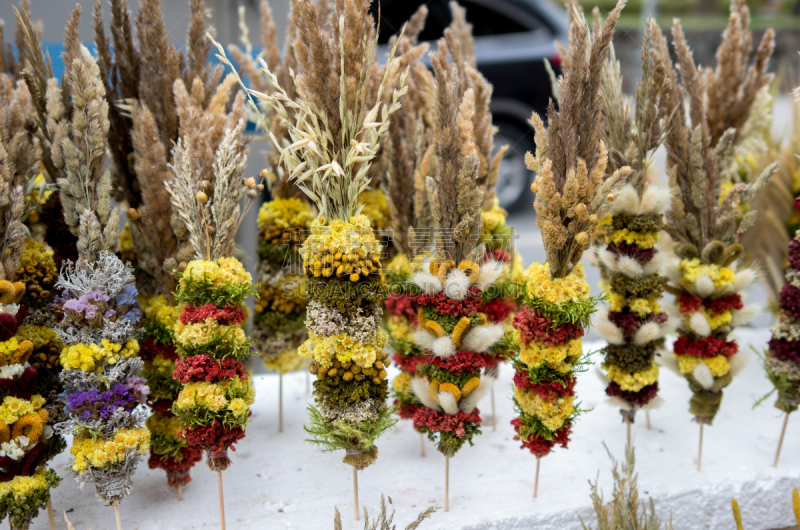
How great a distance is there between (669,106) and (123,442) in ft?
8.39

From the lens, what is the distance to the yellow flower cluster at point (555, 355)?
2.03 meters

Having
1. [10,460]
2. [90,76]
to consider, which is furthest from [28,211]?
[10,460]

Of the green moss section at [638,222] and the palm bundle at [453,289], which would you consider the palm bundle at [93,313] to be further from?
the green moss section at [638,222]

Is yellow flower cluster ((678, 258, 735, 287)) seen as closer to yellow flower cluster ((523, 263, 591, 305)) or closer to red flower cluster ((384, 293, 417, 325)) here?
yellow flower cluster ((523, 263, 591, 305))

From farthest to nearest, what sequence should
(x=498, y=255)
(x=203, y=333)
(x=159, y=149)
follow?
1. (x=498, y=255)
2. (x=159, y=149)
3. (x=203, y=333)

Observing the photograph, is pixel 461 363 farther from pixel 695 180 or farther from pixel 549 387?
pixel 695 180

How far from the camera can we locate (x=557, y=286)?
2023 millimetres

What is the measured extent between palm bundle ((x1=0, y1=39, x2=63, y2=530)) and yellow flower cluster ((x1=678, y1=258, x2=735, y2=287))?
2604 millimetres

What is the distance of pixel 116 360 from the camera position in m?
1.95

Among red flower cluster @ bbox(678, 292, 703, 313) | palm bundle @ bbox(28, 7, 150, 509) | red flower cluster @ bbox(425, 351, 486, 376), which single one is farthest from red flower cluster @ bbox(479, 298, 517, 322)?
palm bundle @ bbox(28, 7, 150, 509)

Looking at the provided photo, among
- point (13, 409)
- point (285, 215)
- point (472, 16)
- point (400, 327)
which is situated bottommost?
point (13, 409)

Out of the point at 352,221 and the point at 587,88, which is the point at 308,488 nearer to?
the point at 352,221

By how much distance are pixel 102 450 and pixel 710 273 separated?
2491mm

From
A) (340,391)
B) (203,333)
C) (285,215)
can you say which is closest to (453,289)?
(340,391)
